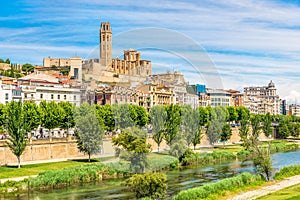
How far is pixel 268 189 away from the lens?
2269 centimetres

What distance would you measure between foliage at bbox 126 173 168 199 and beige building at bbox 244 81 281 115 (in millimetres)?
96476

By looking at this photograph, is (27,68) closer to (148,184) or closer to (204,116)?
(204,116)

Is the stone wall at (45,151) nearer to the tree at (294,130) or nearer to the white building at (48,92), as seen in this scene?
the white building at (48,92)

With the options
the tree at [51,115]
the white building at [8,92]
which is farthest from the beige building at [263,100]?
the tree at [51,115]

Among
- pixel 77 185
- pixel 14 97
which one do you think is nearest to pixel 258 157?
pixel 77 185

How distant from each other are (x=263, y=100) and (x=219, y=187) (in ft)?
357

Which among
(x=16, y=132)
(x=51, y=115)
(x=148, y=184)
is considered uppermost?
(x=51, y=115)

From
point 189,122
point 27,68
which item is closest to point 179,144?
point 189,122

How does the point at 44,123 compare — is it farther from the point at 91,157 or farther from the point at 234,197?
the point at 234,197

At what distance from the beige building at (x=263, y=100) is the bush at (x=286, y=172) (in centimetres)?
8445

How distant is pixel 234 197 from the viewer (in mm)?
21031

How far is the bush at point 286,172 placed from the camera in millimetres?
26578

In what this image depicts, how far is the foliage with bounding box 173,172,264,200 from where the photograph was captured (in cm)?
1980

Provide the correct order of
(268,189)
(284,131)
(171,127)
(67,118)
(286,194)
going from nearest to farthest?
(171,127) → (286,194) → (268,189) → (67,118) → (284,131)
